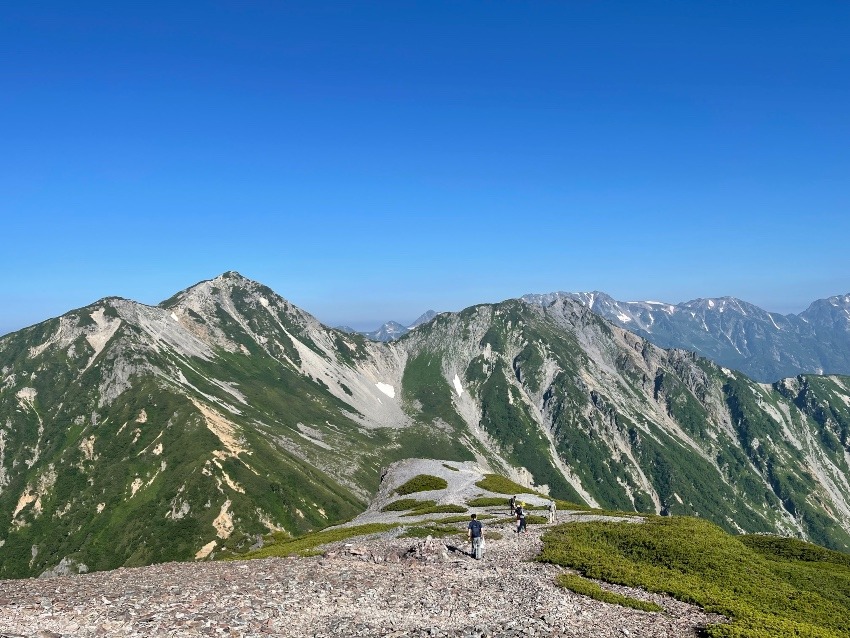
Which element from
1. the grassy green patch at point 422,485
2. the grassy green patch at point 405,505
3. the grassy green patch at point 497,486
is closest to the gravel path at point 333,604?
the grassy green patch at point 405,505

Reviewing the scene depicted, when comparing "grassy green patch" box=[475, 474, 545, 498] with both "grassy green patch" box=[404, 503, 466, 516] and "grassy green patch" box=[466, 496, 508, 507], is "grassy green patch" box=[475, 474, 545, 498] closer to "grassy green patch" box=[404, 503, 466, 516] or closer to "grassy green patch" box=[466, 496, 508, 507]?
"grassy green patch" box=[466, 496, 508, 507]

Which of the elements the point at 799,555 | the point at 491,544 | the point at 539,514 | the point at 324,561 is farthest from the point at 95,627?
the point at 799,555

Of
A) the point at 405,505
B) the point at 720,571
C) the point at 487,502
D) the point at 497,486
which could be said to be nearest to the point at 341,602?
the point at 720,571

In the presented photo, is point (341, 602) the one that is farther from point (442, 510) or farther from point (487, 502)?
point (487, 502)

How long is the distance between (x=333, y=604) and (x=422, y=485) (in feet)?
217

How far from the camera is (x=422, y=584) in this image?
33781mm

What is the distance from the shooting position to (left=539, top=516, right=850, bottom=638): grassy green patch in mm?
30734

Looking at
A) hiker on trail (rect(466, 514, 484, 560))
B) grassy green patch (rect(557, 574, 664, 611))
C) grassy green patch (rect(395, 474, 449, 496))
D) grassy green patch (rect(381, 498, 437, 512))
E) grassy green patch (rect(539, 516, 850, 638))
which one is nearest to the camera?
grassy green patch (rect(539, 516, 850, 638))

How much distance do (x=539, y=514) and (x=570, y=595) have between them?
113 ft

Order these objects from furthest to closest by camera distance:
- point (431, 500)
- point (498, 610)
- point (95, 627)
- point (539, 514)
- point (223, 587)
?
point (431, 500), point (539, 514), point (223, 587), point (498, 610), point (95, 627)

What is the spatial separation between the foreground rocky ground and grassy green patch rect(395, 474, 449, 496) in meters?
53.7

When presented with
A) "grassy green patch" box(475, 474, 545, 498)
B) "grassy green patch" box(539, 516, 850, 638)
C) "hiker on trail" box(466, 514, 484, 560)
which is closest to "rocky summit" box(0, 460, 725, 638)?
"hiker on trail" box(466, 514, 484, 560)

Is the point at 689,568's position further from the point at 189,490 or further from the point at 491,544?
the point at 189,490

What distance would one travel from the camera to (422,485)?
9425 centimetres
